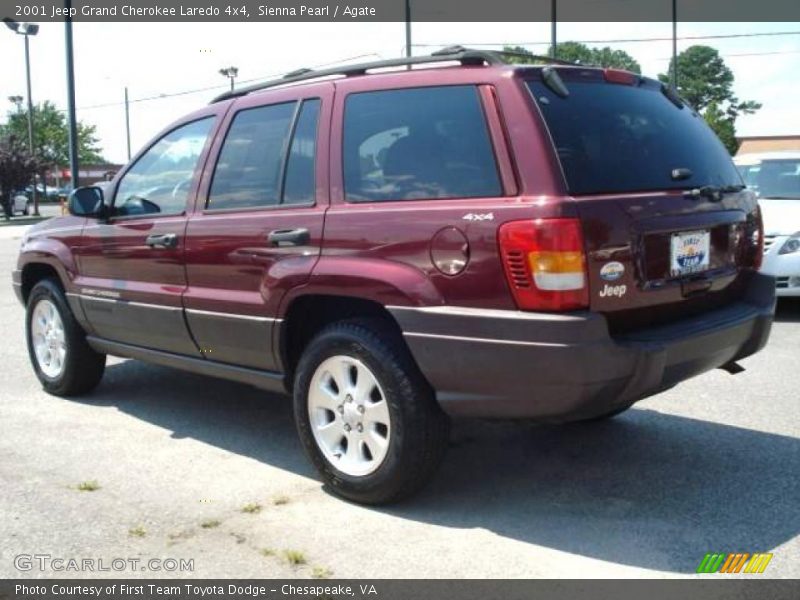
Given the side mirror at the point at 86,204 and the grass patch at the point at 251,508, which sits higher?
the side mirror at the point at 86,204

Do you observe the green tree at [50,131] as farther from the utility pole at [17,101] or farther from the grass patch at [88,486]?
the grass patch at [88,486]

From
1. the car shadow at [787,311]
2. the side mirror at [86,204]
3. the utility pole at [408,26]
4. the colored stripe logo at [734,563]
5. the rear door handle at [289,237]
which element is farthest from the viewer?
the utility pole at [408,26]

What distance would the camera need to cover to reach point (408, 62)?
3.98 m

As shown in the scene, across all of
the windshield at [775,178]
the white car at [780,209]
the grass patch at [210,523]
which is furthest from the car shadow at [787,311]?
the grass patch at [210,523]

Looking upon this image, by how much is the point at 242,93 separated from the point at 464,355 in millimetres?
2288

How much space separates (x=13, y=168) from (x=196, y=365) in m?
38.8

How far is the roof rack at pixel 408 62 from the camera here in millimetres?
3775

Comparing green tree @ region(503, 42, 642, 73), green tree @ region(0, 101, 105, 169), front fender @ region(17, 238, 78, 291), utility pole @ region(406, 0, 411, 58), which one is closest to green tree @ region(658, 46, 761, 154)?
green tree @ region(503, 42, 642, 73)

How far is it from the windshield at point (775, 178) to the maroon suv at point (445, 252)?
5993 millimetres

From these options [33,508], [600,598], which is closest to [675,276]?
[600,598]

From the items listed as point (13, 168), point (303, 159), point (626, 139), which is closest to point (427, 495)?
point (303, 159)

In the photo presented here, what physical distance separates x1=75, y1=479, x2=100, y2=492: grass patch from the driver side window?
61.6 inches

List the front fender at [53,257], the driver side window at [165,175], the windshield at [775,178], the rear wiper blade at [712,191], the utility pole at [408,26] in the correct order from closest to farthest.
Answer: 1. the rear wiper blade at [712,191]
2. the driver side window at [165,175]
3. the front fender at [53,257]
4. the windshield at [775,178]
5. the utility pole at [408,26]

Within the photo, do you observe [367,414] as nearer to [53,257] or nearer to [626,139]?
[626,139]
